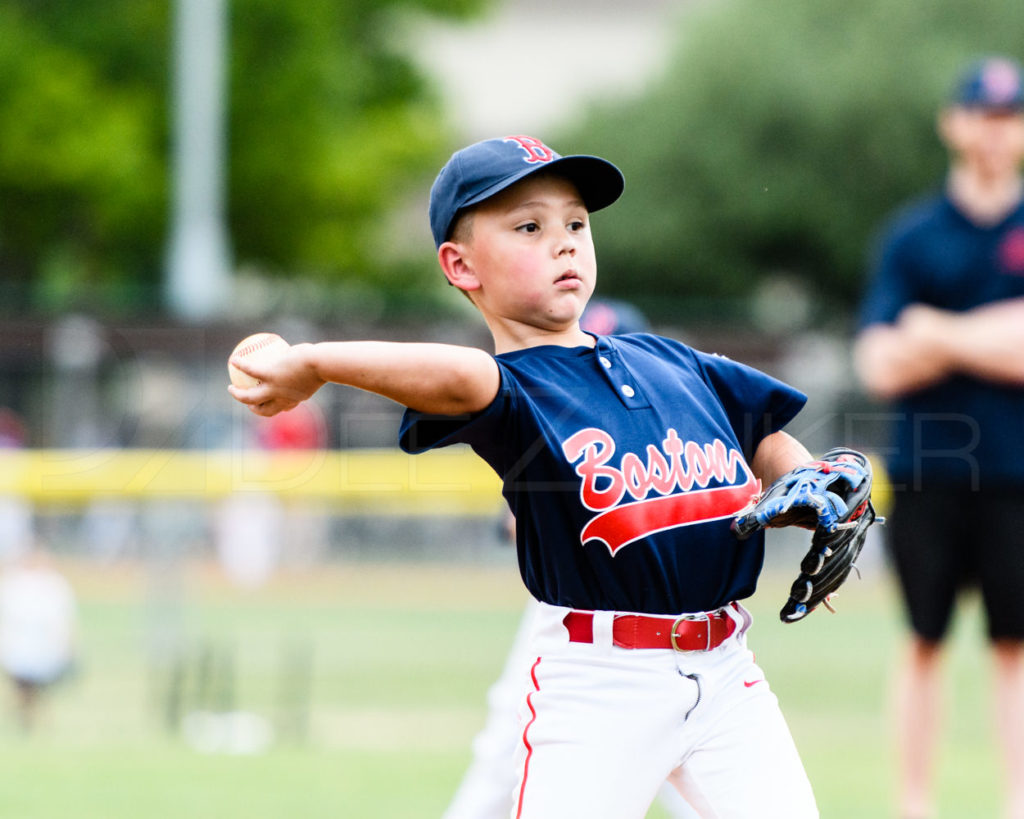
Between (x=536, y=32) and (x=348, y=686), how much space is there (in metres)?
37.3

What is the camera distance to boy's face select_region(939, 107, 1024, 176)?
4996 millimetres

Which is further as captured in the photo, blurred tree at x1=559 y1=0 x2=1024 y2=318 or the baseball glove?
blurred tree at x1=559 y1=0 x2=1024 y2=318

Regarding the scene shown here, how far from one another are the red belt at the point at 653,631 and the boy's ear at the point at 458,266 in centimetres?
66

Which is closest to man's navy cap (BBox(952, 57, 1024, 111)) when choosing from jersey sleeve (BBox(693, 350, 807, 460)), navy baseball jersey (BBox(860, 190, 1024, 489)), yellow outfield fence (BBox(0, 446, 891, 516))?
navy baseball jersey (BBox(860, 190, 1024, 489))

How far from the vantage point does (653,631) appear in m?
2.91

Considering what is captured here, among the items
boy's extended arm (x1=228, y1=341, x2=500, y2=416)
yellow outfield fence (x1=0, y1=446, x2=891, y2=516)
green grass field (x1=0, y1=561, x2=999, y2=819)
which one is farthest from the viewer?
yellow outfield fence (x1=0, y1=446, x2=891, y2=516)

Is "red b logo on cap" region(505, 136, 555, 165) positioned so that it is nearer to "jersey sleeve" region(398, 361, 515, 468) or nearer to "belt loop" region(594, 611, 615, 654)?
"jersey sleeve" region(398, 361, 515, 468)

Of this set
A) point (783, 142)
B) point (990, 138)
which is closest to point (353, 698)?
point (990, 138)

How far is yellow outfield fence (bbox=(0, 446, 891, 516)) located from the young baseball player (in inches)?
237

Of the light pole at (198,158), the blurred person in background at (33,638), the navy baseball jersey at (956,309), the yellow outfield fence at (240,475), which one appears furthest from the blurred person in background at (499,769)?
the light pole at (198,158)

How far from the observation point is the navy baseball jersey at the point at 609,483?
2.87 m

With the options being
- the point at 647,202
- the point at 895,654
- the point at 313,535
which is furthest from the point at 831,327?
the point at 895,654

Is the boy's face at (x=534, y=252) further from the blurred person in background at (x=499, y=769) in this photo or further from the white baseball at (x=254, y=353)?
the blurred person in background at (x=499, y=769)

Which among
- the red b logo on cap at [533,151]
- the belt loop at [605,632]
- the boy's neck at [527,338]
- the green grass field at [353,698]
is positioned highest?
the red b logo on cap at [533,151]
